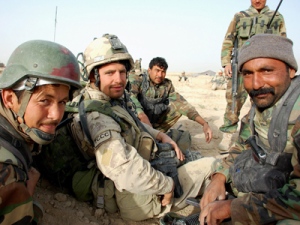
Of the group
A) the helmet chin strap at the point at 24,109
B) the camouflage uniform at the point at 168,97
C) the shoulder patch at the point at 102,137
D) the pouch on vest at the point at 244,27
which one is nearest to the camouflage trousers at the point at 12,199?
the helmet chin strap at the point at 24,109

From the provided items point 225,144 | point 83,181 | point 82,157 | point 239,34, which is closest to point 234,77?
point 239,34

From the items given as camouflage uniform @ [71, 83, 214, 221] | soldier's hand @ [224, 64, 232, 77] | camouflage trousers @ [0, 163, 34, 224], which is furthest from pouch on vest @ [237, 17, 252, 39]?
camouflage trousers @ [0, 163, 34, 224]

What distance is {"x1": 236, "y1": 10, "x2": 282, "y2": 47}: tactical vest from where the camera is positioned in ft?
17.7

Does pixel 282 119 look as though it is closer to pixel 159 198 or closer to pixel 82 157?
pixel 159 198

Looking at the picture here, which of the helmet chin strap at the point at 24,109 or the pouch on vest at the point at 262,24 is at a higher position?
the pouch on vest at the point at 262,24

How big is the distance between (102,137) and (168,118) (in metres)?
3.60

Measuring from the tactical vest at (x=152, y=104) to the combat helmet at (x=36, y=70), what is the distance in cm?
362

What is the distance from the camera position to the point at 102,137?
2.24 meters

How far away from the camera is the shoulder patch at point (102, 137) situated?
223cm

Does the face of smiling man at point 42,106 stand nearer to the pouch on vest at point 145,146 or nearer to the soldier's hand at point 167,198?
the pouch on vest at point 145,146

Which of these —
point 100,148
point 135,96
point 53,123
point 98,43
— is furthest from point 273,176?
point 135,96

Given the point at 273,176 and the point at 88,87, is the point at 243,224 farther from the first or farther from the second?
the point at 88,87

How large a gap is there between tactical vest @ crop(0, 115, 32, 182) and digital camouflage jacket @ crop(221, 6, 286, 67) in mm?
4711

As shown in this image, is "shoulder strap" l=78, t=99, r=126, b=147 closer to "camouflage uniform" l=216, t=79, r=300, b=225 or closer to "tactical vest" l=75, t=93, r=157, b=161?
"tactical vest" l=75, t=93, r=157, b=161
